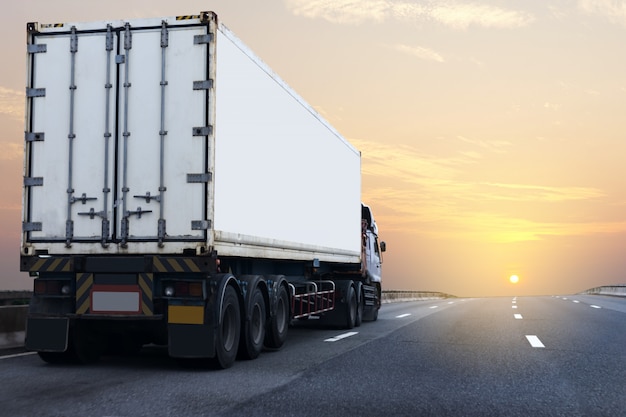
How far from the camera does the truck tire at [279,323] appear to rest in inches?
434

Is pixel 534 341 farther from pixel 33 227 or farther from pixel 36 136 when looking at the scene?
pixel 36 136

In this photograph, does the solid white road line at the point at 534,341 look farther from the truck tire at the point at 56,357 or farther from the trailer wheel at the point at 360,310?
the truck tire at the point at 56,357

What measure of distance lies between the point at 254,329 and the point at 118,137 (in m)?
3.32

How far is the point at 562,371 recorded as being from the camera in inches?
348

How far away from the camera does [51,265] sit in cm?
910

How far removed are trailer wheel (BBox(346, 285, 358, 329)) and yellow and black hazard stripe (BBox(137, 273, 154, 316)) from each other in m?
7.85

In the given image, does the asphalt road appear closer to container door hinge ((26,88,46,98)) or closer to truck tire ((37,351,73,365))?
truck tire ((37,351,73,365))

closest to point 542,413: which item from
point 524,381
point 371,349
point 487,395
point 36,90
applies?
point 487,395

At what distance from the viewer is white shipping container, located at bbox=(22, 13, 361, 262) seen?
28.8ft

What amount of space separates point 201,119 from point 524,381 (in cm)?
490

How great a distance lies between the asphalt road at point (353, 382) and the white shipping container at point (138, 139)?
1579mm

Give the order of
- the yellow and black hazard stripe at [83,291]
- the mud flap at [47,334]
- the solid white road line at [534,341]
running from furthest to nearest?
1. the solid white road line at [534,341]
2. the mud flap at [47,334]
3. the yellow and black hazard stripe at [83,291]

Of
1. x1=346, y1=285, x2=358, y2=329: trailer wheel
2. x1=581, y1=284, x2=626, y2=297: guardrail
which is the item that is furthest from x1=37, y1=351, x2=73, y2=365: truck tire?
x1=581, y1=284, x2=626, y2=297: guardrail

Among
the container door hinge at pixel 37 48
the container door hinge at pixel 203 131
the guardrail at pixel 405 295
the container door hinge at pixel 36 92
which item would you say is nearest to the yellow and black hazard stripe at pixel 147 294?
the container door hinge at pixel 203 131
